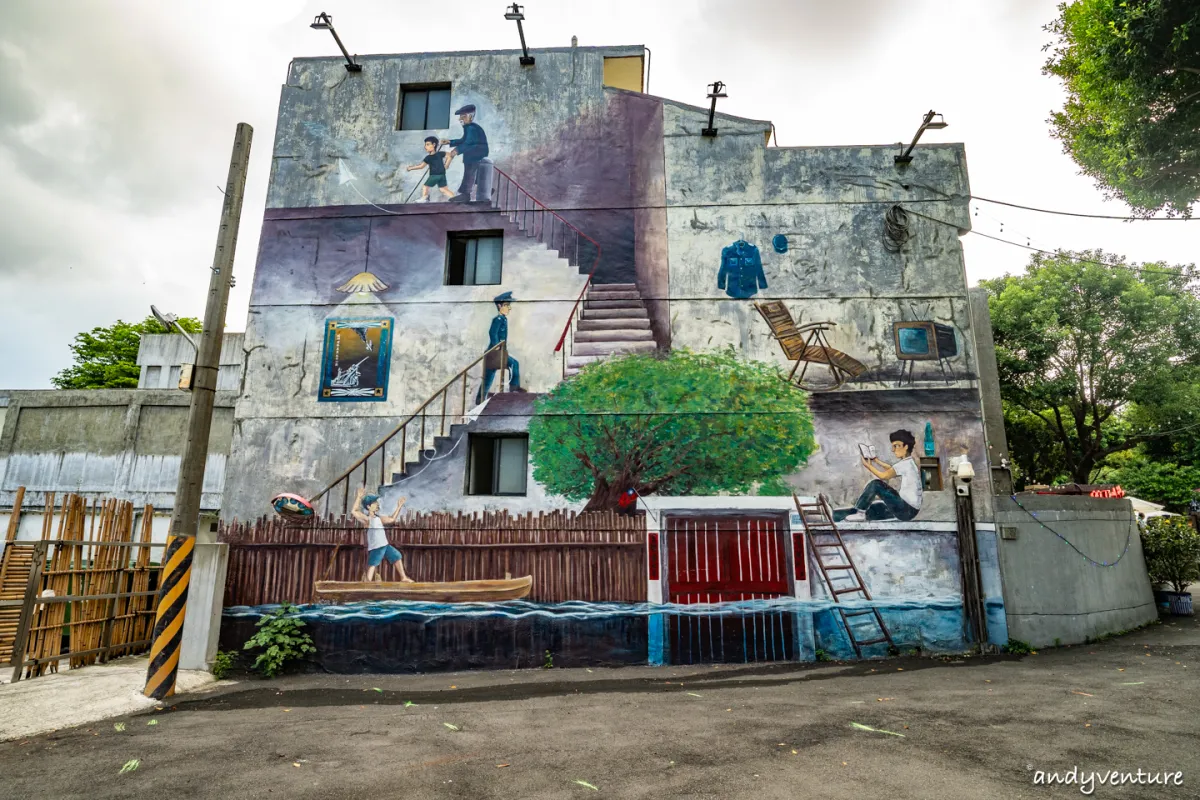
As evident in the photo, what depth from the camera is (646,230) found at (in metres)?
11.6

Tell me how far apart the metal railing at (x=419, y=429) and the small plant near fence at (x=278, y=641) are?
1.58 meters

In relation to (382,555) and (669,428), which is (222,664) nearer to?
(382,555)

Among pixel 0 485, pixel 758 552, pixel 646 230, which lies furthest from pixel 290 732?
pixel 0 485

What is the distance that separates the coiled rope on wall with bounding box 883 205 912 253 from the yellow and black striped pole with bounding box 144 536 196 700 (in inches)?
442

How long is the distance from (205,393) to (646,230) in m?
7.04

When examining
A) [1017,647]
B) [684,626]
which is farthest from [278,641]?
[1017,647]

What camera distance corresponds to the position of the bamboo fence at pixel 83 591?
882 centimetres

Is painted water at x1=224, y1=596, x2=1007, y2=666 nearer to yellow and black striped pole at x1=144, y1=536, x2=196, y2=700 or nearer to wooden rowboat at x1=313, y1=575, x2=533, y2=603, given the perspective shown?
wooden rowboat at x1=313, y1=575, x2=533, y2=603

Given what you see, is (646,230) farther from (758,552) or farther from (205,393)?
(205,393)

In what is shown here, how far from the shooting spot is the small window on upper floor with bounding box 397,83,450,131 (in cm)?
1234

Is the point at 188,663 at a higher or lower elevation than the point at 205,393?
lower

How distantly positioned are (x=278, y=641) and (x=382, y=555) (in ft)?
6.09

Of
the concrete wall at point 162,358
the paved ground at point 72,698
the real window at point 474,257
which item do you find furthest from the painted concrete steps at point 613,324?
the concrete wall at point 162,358

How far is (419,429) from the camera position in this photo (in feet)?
36.2
